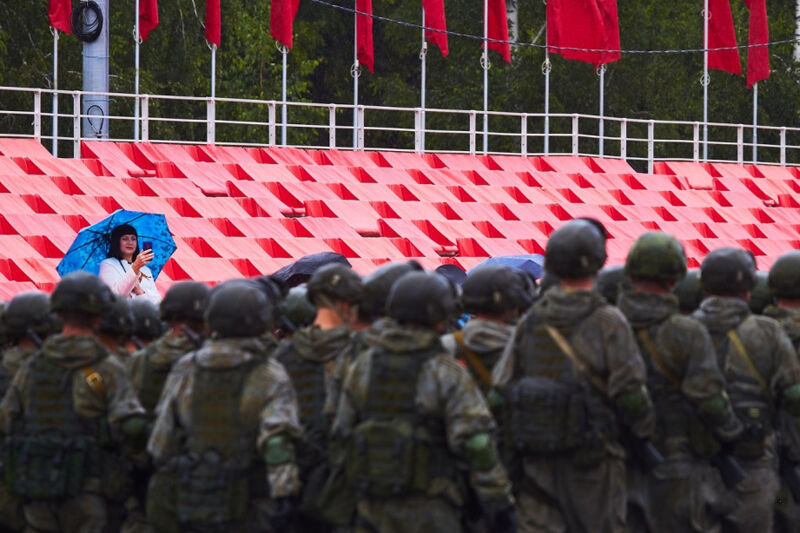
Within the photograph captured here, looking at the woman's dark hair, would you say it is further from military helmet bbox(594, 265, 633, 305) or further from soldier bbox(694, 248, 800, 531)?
soldier bbox(694, 248, 800, 531)

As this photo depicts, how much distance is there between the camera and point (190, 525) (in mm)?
8141

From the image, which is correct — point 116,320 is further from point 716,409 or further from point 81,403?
point 716,409

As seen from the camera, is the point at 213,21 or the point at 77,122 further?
the point at 213,21

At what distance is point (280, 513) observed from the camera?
7883mm

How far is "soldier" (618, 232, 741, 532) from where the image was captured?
8367 millimetres

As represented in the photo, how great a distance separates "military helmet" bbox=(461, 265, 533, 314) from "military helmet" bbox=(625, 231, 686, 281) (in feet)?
1.77

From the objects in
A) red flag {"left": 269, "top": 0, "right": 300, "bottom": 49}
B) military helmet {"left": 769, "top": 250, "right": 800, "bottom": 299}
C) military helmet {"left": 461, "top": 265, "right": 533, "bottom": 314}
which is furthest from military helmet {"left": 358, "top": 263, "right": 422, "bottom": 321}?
red flag {"left": 269, "top": 0, "right": 300, "bottom": 49}

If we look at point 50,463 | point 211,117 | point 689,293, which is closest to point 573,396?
point 689,293

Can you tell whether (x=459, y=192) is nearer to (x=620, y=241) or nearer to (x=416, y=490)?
(x=620, y=241)

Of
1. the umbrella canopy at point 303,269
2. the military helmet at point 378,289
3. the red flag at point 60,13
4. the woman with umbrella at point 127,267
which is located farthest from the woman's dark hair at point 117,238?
the red flag at point 60,13

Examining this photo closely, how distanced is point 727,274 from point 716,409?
893 mm

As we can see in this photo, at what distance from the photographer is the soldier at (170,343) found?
29.3ft

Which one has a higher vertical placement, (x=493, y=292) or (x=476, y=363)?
(x=493, y=292)

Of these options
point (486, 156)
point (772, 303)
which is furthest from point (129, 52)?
point (772, 303)
